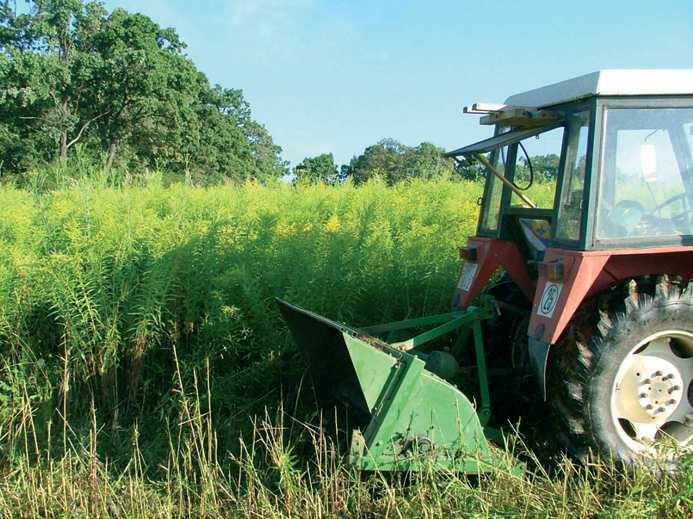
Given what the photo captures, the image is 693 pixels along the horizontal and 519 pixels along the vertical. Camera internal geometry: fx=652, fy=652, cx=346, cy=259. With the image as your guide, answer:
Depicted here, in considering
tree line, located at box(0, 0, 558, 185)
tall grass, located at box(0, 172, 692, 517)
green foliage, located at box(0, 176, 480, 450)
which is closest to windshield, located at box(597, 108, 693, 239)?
tall grass, located at box(0, 172, 692, 517)

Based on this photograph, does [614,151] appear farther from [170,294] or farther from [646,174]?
[170,294]

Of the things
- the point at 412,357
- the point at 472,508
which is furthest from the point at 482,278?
the point at 472,508

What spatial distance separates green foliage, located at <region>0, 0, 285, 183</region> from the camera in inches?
1005

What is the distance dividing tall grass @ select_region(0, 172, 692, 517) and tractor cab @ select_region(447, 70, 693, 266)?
1251 millimetres

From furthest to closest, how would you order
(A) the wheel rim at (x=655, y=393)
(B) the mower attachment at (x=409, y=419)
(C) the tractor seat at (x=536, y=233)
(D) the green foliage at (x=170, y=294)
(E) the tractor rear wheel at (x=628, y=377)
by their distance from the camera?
(D) the green foliage at (x=170, y=294)
(C) the tractor seat at (x=536, y=233)
(A) the wheel rim at (x=655, y=393)
(E) the tractor rear wheel at (x=628, y=377)
(B) the mower attachment at (x=409, y=419)

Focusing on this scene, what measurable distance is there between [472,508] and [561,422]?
2.49 feet

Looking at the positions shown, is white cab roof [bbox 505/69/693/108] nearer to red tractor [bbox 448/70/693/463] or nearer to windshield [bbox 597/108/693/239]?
red tractor [bbox 448/70/693/463]

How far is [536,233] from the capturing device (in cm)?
A: 429

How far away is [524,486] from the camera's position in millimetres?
3279

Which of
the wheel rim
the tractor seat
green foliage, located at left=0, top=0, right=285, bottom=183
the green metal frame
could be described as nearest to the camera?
the wheel rim

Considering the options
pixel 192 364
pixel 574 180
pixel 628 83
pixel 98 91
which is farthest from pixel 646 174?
pixel 98 91

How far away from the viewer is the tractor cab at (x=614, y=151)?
3.34m

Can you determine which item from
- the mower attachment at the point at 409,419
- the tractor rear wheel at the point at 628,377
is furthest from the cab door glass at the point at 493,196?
the mower attachment at the point at 409,419

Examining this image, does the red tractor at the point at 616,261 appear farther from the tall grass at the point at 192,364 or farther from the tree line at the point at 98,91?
the tree line at the point at 98,91
